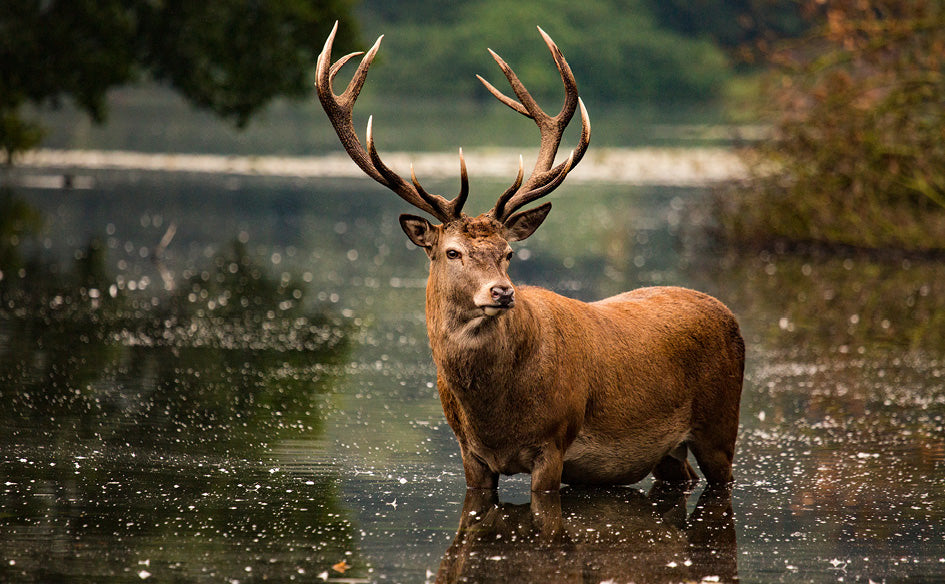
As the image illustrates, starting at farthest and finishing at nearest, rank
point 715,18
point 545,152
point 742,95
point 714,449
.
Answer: point 715,18 → point 742,95 → point 714,449 → point 545,152

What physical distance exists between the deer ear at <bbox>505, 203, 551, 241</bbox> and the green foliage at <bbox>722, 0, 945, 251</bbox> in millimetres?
14150

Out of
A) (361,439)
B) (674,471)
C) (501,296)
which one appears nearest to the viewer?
(501,296)

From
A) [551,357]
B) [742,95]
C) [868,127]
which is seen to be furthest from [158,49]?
[551,357]

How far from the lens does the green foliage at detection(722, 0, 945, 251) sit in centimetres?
2233

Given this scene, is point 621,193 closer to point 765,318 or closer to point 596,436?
point 765,318

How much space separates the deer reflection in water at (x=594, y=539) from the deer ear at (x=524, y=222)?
1.56 m

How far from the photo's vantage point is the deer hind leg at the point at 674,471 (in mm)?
9523

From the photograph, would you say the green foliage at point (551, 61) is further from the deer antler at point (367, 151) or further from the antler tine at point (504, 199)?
the antler tine at point (504, 199)

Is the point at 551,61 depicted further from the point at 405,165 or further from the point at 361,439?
the point at 361,439

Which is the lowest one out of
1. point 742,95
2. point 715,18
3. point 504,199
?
point 715,18

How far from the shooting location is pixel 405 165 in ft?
138

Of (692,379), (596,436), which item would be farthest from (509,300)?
(692,379)

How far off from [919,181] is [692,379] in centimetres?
1488

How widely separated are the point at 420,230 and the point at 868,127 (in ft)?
51.9
